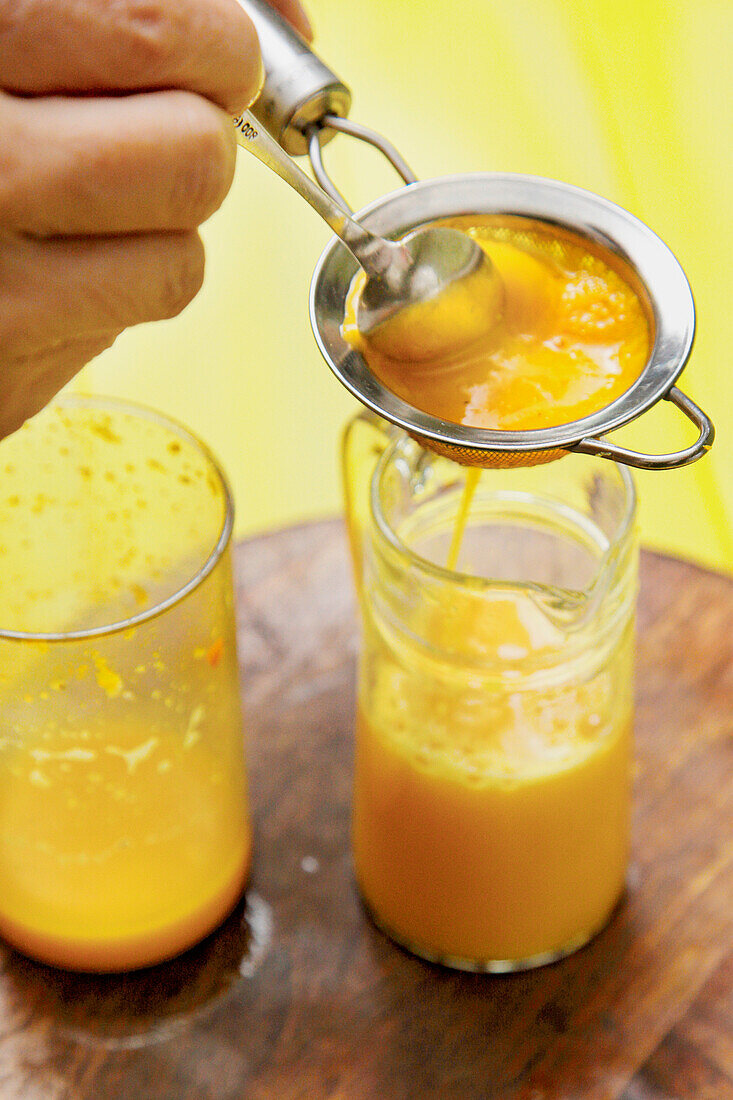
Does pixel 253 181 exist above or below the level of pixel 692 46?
below

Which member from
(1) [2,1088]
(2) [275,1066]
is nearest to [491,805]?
(2) [275,1066]

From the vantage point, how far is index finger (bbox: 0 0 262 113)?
0.40 m

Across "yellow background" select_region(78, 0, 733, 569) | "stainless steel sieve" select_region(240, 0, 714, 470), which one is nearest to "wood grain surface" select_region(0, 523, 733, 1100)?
"stainless steel sieve" select_region(240, 0, 714, 470)

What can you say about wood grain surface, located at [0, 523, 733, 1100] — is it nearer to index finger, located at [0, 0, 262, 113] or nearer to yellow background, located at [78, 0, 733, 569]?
index finger, located at [0, 0, 262, 113]

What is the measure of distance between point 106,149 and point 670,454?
22cm

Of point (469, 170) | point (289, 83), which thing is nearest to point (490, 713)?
point (289, 83)

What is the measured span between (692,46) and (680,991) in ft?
3.37

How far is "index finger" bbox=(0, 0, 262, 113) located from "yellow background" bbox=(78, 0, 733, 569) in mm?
854

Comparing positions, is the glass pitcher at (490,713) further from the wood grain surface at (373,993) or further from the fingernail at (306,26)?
the fingernail at (306,26)

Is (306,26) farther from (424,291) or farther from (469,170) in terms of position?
(469,170)

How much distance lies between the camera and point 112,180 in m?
0.42

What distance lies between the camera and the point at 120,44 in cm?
41

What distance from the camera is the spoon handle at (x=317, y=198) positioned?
500mm

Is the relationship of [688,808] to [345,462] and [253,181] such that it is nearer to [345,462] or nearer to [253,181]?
[345,462]
